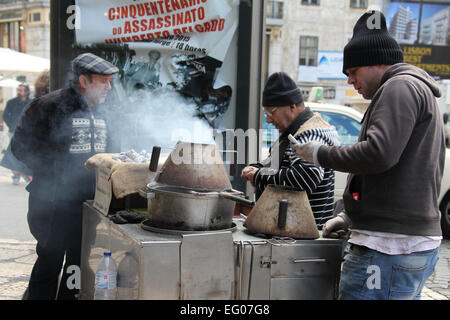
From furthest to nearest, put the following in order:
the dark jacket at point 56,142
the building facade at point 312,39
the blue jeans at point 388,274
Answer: the building facade at point 312,39
the dark jacket at point 56,142
the blue jeans at point 388,274

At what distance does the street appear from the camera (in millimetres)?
4605

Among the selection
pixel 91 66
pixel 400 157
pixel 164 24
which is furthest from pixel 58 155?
pixel 400 157

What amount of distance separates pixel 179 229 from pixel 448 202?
599 centimetres

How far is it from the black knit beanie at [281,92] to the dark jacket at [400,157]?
881mm

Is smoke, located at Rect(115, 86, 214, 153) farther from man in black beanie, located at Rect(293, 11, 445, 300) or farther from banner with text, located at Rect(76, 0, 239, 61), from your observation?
man in black beanie, located at Rect(293, 11, 445, 300)

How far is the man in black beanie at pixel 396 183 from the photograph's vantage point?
2039 mm

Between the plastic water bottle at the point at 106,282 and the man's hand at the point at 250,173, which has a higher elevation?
the man's hand at the point at 250,173

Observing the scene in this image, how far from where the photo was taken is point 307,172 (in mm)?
2793

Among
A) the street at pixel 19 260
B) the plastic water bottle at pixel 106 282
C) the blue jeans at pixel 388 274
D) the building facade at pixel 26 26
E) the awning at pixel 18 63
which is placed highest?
the building facade at pixel 26 26

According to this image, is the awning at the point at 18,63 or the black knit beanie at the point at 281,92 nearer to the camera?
the black knit beanie at the point at 281,92

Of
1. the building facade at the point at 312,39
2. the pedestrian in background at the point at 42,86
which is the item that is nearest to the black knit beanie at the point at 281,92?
the pedestrian in background at the point at 42,86

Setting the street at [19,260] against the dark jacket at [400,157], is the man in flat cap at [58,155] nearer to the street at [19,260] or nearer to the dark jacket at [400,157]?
the street at [19,260]

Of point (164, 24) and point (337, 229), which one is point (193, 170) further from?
point (164, 24)

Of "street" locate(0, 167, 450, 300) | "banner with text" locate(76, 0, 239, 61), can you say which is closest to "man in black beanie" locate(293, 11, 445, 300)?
"banner with text" locate(76, 0, 239, 61)
